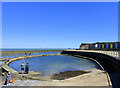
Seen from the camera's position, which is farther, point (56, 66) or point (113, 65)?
point (56, 66)

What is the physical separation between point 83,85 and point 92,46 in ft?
227

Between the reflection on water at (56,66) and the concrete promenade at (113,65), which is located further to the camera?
the reflection on water at (56,66)

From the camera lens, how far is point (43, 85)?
1162cm

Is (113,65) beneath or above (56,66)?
above

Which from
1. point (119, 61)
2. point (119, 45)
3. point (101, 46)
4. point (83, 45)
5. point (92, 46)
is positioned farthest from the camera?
point (83, 45)

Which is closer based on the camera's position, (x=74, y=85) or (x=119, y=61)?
(x=74, y=85)

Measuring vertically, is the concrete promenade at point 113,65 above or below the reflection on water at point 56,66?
above

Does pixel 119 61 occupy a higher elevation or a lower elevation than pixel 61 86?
higher

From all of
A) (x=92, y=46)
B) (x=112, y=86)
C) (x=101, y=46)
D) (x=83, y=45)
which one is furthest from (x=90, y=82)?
(x=83, y=45)

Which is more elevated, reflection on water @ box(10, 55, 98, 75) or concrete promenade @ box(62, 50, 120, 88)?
concrete promenade @ box(62, 50, 120, 88)

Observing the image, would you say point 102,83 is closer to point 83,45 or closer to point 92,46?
point 92,46

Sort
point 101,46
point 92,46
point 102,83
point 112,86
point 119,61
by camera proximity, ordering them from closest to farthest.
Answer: point 112,86, point 102,83, point 119,61, point 101,46, point 92,46

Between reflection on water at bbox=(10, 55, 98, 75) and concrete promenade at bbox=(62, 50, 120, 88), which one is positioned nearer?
concrete promenade at bbox=(62, 50, 120, 88)

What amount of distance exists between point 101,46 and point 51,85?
62.6m
